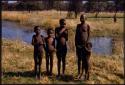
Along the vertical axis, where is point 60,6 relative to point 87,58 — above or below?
below

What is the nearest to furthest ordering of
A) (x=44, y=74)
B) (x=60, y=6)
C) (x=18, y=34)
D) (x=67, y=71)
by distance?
(x=44, y=74) < (x=67, y=71) < (x=18, y=34) < (x=60, y=6)

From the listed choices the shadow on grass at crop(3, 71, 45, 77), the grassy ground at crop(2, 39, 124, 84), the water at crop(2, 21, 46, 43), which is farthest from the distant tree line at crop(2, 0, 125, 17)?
the shadow on grass at crop(3, 71, 45, 77)

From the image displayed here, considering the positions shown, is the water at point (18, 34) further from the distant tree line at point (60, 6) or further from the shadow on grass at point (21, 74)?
the distant tree line at point (60, 6)

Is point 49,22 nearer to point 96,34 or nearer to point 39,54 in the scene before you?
point 96,34

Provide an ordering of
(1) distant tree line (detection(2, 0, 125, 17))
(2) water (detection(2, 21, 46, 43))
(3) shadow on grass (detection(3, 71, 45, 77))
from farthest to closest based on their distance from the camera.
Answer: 1. (1) distant tree line (detection(2, 0, 125, 17))
2. (2) water (detection(2, 21, 46, 43))
3. (3) shadow on grass (detection(3, 71, 45, 77))

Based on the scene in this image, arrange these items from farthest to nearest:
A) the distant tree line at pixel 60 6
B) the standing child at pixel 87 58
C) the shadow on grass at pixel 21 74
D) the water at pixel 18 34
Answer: the distant tree line at pixel 60 6
the water at pixel 18 34
the shadow on grass at pixel 21 74
the standing child at pixel 87 58

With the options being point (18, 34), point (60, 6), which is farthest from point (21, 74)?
point (60, 6)

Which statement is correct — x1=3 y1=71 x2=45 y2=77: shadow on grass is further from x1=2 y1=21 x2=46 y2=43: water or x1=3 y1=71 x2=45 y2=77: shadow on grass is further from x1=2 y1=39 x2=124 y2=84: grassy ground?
x1=2 y1=21 x2=46 y2=43: water

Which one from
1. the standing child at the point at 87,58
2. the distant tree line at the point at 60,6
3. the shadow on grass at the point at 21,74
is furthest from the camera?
the distant tree line at the point at 60,6

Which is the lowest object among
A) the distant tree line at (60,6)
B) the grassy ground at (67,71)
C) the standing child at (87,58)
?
the distant tree line at (60,6)

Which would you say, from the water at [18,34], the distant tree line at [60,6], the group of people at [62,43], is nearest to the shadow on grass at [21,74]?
the group of people at [62,43]

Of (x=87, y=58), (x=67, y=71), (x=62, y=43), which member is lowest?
(x=67, y=71)

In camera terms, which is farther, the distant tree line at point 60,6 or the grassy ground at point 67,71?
the distant tree line at point 60,6

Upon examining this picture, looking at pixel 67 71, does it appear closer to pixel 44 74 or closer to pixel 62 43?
pixel 44 74
